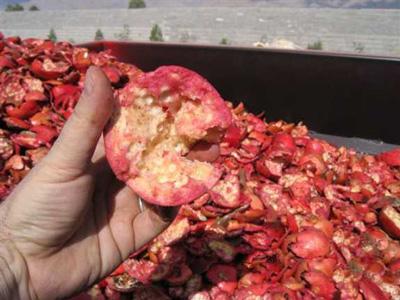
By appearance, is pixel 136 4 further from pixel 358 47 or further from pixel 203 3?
pixel 358 47

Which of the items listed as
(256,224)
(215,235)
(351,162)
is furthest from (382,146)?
(215,235)

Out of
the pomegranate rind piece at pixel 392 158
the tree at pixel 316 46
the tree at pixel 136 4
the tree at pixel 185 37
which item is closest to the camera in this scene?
the pomegranate rind piece at pixel 392 158

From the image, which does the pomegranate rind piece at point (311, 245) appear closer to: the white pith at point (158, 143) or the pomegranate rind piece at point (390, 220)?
the pomegranate rind piece at point (390, 220)

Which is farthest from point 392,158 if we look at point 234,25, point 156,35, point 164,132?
point 234,25

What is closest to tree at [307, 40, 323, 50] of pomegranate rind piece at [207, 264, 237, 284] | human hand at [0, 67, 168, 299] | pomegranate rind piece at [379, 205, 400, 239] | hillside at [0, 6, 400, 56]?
hillside at [0, 6, 400, 56]

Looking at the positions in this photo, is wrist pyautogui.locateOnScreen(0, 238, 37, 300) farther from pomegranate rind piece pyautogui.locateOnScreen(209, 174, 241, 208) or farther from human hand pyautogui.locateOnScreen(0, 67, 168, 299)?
pomegranate rind piece pyautogui.locateOnScreen(209, 174, 241, 208)

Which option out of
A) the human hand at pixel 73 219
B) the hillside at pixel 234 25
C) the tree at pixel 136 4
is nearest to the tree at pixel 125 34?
the hillside at pixel 234 25

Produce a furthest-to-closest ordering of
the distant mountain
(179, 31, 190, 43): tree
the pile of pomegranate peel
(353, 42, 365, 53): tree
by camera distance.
→ the distant mountain
(179, 31, 190, 43): tree
(353, 42, 365, 53): tree
the pile of pomegranate peel
